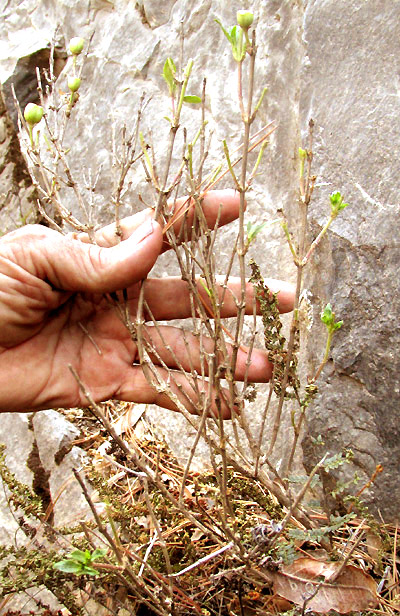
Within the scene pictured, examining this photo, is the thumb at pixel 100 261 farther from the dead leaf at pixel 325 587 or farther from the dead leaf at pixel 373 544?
the dead leaf at pixel 373 544

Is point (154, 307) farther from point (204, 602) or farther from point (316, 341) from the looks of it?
point (204, 602)

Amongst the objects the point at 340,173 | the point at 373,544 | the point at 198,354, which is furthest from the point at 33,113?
the point at 373,544

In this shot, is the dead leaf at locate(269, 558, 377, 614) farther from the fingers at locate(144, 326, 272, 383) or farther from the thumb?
the thumb

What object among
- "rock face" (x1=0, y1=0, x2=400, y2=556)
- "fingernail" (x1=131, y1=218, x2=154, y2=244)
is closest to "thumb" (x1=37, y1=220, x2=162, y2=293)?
"fingernail" (x1=131, y1=218, x2=154, y2=244)

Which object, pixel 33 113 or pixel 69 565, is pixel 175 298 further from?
pixel 69 565

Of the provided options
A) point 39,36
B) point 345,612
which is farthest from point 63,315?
point 39,36

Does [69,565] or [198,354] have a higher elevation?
[198,354]

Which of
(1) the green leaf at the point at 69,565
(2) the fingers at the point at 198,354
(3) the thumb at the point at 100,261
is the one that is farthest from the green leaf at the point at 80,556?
(3) the thumb at the point at 100,261
